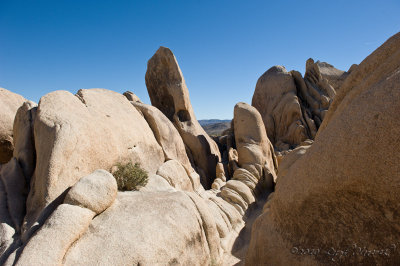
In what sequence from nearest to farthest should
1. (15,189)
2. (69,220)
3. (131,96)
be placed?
(69,220) → (15,189) → (131,96)

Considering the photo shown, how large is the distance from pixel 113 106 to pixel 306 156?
577 cm

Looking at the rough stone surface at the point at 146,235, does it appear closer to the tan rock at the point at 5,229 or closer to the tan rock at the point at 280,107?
the tan rock at the point at 5,229

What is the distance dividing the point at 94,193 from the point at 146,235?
3.63 feet

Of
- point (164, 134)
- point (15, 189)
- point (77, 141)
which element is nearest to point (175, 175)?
point (164, 134)

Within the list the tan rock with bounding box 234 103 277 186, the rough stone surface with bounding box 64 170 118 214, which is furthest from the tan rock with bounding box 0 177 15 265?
the tan rock with bounding box 234 103 277 186

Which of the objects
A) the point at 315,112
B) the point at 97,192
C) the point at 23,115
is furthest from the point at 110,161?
the point at 315,112

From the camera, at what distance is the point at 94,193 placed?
452cm

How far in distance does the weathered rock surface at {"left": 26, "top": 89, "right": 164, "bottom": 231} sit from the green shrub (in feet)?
1.20

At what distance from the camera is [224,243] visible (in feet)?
23.7

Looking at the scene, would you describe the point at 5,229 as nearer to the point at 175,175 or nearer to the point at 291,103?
the point at 175,175

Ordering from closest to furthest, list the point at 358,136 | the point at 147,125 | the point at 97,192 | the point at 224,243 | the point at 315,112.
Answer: the point at 358,136 < the point at 97,192 < the point at 224,243 < the point at 147,125 < the point at 315,112

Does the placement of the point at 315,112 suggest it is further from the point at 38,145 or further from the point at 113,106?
the point at 38,145

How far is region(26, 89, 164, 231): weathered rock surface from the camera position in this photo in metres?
4.89

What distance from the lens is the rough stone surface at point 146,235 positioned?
3.97 metres
